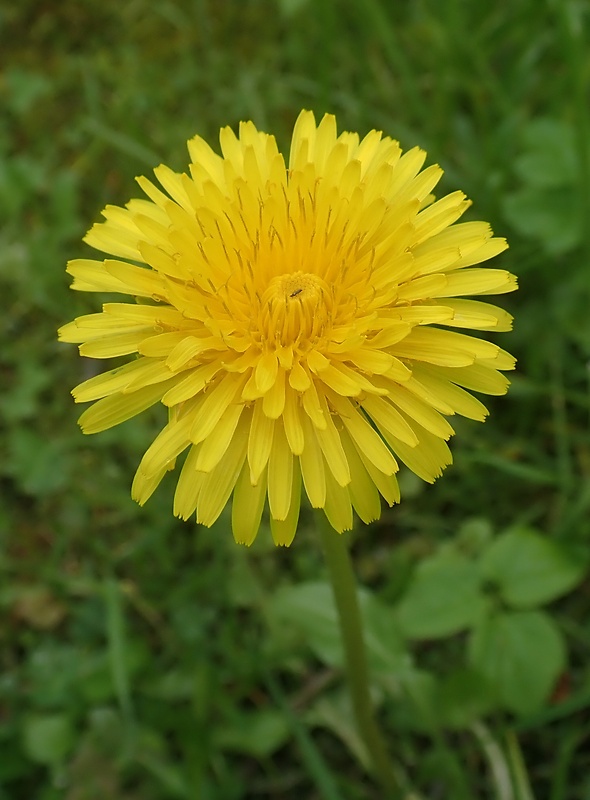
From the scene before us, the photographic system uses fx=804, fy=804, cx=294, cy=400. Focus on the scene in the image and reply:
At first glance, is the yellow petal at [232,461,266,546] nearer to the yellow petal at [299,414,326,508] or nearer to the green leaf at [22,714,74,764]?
the yellow petal at [299,414,326,508]

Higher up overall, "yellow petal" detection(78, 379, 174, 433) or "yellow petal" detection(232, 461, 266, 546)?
"yellow petal" detection(78, 379, 174, 433)

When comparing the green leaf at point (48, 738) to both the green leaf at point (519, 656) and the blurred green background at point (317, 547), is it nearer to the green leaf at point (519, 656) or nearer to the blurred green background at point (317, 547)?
the blurred green background at point (317, 547)

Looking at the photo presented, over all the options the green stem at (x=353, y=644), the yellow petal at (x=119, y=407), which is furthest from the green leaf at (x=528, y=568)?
the yellow petal at (x=119, y=407)

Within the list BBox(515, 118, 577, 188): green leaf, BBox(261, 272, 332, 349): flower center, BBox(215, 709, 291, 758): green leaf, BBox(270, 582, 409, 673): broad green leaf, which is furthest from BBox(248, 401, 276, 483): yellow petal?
BBox(515, 118, 577, 188): green leaf

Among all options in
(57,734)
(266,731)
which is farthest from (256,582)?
(57,734)

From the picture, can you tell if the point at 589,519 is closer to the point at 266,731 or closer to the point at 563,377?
the point at 563,377

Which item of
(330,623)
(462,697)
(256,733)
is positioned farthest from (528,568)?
(256,733)

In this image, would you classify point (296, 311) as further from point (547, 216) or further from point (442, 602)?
point (547, 216)
